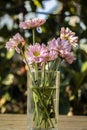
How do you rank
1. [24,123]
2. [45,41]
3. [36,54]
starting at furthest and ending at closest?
[45,41]
[24,123]
[36,54]

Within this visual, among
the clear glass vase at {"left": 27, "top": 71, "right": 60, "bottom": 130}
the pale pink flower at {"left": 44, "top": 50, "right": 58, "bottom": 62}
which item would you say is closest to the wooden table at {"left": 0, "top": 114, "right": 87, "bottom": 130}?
the clear glass vase at {"left": 27, "top": 71, "right": 60, "bottom": 130}

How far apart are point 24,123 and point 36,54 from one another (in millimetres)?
401

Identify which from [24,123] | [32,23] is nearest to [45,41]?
[24,123]

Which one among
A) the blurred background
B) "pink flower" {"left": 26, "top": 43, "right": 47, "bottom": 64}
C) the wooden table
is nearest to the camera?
"pink flower" {"left": 26, "top": 43, "right": 47, "bottom": 64}

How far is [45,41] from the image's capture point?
8.52 ft

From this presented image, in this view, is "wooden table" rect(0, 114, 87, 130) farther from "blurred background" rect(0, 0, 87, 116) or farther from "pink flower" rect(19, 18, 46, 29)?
"blurred background" rect(0, 0, 87, 116)

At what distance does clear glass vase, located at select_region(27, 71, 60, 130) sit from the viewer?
3.18 ft

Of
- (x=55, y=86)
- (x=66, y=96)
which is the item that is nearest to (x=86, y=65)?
(x=66, y=96)

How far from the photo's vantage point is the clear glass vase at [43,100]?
968 millimetres

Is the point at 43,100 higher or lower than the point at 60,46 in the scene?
lower

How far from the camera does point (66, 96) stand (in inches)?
101

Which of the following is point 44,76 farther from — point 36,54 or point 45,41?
point 45,41

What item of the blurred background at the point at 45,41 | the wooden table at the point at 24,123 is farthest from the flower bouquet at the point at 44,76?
the blurred background at the point at 45,41

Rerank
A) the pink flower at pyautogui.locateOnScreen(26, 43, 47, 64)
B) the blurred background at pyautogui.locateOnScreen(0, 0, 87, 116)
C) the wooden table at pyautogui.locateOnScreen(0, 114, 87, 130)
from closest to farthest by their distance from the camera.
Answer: the pink flower at pyautogui.locateOnScreen(26, 43, 47, 64) → the wooden table at pyautogui.locateOnScreen(0, 114, 87, 130) → the blurred background at pyautogui.locateOnScreen(0, 0, 87, 116)
